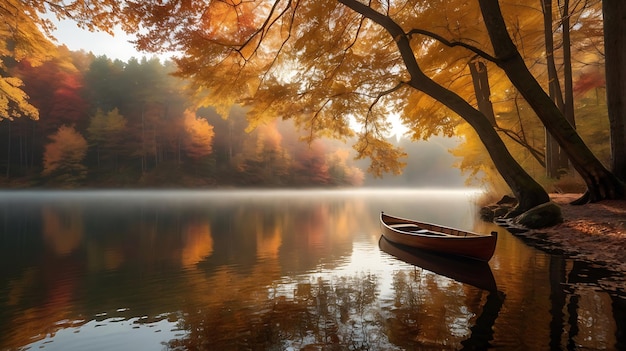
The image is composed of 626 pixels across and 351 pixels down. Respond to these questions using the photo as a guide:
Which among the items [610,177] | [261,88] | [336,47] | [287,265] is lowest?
[287,265]

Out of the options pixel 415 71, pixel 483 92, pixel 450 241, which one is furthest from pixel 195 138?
pixel 450 241

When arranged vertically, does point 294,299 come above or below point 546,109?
below

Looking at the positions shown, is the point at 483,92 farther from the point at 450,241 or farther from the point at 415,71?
the point at 450,241

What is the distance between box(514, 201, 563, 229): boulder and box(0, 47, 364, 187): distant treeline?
39.0 meters

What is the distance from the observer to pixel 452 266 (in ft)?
24.3

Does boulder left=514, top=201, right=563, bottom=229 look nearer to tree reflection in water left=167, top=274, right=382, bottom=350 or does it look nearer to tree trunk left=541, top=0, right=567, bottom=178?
tree trunk left=541, top=0, right=567, bottom=178

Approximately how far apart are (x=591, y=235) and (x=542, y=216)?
6.58 ft

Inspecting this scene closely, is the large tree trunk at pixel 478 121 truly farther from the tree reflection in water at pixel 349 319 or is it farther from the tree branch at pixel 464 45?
the tree reflection in water at pixel 349 319

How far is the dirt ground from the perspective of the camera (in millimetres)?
7166

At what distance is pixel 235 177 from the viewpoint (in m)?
47.9

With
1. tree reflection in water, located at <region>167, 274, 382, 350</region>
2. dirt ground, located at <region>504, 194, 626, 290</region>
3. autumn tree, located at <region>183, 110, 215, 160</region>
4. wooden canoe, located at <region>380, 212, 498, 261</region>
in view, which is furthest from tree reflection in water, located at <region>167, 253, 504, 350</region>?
autumn tree, located at <region>183, 110, 215, 160</region>

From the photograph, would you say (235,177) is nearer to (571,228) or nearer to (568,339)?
(571,228)

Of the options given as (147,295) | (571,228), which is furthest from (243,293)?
(571,228)

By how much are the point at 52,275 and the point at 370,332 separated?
628 cm
